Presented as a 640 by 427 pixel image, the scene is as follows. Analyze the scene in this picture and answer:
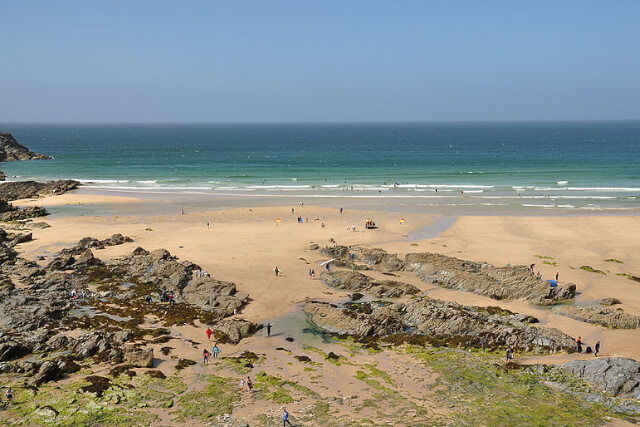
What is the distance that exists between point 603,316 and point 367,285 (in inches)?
591

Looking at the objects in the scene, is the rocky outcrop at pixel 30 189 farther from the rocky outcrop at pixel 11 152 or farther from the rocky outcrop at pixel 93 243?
the rocky outcrop at pixel 11 152

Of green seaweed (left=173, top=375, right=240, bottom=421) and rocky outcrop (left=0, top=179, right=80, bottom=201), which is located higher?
rocky outcrop (left=0, top=179, right=80, bottom=201)

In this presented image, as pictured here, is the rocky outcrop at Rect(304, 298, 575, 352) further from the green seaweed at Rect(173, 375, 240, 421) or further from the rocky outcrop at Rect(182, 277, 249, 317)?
the green seaweed at Rect(173, 375, 240, 421)

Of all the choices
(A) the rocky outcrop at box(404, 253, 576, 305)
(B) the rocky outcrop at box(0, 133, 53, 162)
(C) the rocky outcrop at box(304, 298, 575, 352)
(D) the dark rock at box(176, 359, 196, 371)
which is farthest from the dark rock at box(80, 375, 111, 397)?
(B) the rocky outcrop at box(0, 133, 53, 162)

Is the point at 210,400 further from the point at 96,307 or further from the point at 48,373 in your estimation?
the point at 96,307

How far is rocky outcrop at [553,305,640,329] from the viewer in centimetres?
2857

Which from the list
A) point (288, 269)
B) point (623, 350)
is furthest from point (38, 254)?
point (623, 350)

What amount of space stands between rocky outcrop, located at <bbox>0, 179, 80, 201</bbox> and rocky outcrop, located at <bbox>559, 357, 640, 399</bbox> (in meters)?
73.3

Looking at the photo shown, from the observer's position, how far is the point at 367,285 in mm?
35312

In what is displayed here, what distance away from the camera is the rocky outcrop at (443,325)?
87.2 ft

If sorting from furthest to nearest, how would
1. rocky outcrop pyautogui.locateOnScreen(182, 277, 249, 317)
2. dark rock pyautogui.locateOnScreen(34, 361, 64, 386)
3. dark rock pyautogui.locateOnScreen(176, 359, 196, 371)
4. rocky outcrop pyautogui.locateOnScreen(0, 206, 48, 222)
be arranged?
1. rocky outcrop pyautogui.locateOnScreen(0, 206, 48, 222)
2. rocky outcrop pyautogui.locateOnScreen(182, 277, 249, 317)
3. dark rock pyautogui.locateOnScreen(176, 359, 196, 371)
4. dark rock pyautogui.locateOnScreen(34, 361, 64, 386)

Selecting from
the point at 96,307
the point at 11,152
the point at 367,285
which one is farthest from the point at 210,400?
the point at 11,152

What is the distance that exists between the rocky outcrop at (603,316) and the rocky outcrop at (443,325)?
10.0ft

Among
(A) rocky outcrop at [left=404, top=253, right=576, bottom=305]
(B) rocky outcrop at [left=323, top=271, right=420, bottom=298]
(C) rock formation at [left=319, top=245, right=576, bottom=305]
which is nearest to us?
(A) rocky outcrop at [left=404, top=253, right=576, bottom=305]
